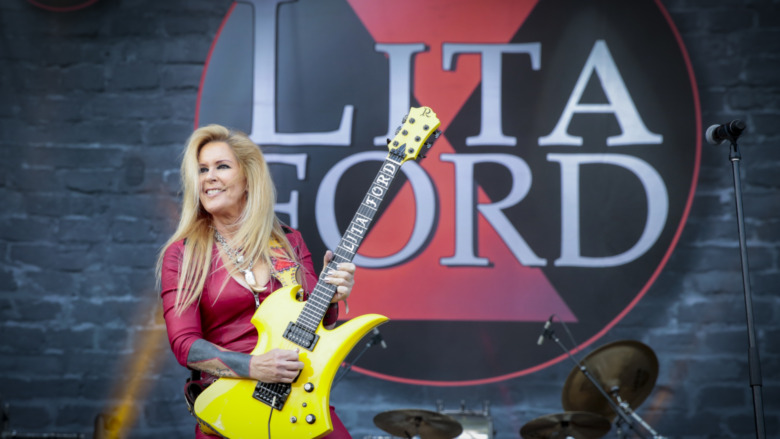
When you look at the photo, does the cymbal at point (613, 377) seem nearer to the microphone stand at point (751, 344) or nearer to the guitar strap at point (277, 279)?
the microphone stand at point (751, 344)

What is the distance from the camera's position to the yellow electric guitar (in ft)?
6.88

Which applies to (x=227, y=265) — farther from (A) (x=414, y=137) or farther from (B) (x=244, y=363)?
(A) (x=414, y=137)

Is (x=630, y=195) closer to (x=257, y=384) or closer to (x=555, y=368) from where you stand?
(x=555, y=368)

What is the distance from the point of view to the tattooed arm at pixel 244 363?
2086 mm

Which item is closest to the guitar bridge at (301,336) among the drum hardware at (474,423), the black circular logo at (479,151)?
the drum hardware at (474,423)

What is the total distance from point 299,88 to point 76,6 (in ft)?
4.13

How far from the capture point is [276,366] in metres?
2.08

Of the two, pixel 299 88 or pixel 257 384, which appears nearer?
pixel 257 384

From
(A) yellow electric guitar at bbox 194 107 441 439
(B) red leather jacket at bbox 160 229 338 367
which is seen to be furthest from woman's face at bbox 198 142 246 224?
(A) yellow electric guitar at bbox 194 107 441 439

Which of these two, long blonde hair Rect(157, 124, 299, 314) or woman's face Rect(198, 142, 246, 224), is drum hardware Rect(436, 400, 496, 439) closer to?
long blonde hair Rect(157, 124, 299, 314)

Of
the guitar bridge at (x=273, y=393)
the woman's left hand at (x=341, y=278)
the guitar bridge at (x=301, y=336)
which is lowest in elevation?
the guitar bridge at (x=273, y=393)

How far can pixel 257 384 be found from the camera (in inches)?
84.0

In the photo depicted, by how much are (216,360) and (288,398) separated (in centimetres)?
23

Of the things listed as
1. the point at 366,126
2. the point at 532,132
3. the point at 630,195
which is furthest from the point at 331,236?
the point at 630,195
